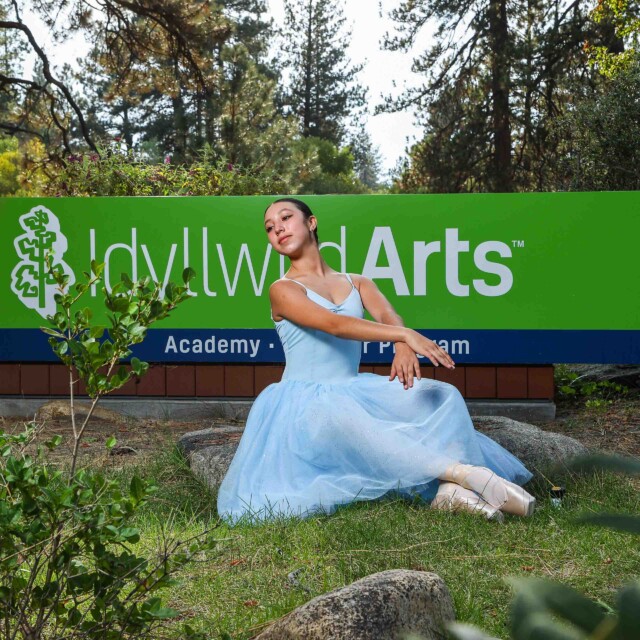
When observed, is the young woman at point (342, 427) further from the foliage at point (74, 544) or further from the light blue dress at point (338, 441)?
the foliage at point (74, 544)

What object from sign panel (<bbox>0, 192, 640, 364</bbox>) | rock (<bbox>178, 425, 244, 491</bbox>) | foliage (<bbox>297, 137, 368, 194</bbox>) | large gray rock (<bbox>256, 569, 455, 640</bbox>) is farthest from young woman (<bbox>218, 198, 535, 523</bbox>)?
foliage (<bbox>297, 137, 368, 194</bbox>)

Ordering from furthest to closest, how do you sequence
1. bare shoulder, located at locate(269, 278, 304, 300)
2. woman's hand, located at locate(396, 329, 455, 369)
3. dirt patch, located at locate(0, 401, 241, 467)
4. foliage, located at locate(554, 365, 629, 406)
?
foliage, located at locate(554, 365, 629, 406)
dirt patch, located at locate(0, 401, 241, 467)
bare shoulder, located at locate(269, 278, 304, 300)
woman's hand, located at locate(396, 329, 455, 369)

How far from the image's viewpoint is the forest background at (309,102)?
33.9 ft

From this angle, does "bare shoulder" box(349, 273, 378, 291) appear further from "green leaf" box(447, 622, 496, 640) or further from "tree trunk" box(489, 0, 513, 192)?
"tree trunk" box(489, 0, 513, 192)

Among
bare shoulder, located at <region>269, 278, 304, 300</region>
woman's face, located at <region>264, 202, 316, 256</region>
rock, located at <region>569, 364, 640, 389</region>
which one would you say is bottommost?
rock, located at <region>569, 364, 640, 389</region>

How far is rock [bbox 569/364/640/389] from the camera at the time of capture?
7535 millimetres

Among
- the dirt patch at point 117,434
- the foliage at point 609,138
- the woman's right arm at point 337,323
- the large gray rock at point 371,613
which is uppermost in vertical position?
the foliage at point 609,138

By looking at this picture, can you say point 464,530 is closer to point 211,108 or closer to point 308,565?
point 308,565

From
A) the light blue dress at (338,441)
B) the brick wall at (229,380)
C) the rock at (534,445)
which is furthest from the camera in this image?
the brick wall at (229,380)

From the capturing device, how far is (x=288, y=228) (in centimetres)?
412

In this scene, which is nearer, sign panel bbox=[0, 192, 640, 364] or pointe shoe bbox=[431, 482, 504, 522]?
pointe shoe bbox=[431, 482, 504, 522]

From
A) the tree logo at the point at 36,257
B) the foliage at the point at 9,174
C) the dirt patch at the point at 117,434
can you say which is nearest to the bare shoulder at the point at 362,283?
the dirt patch at the point at 117,434

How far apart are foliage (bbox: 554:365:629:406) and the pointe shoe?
4.02 metres

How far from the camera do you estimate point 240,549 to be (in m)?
3.17
